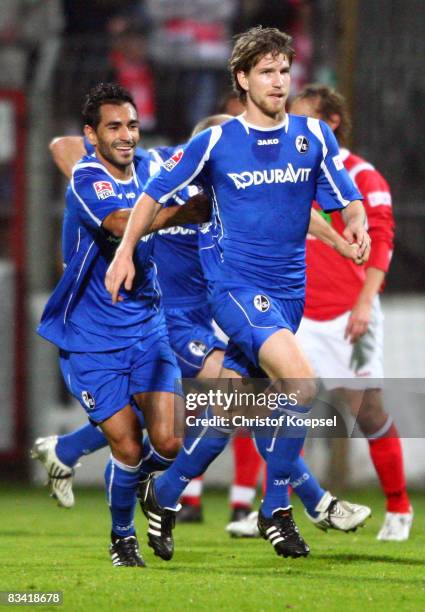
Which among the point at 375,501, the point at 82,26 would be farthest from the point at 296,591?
the point at 82,26

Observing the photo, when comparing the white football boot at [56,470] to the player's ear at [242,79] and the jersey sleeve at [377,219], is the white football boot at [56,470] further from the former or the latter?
the player's ear at [242,79]

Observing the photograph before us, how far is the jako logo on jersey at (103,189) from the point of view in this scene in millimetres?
5410

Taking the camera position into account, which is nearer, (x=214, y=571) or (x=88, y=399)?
(x=214, y=571)

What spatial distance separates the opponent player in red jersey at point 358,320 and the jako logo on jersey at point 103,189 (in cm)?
157

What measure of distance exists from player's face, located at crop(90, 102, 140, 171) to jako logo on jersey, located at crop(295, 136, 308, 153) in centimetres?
67

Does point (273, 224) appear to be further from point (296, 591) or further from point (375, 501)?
point (375, 501)

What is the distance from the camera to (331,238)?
5.42 meters

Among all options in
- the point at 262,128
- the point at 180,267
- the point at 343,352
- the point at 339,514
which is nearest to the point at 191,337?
the point at 180,267

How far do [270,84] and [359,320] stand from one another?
1576 mm

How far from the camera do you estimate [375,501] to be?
29.3 ft

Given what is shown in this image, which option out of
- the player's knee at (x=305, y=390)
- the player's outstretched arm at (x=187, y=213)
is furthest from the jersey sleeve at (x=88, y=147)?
the player's knee at (x=305, y=390)

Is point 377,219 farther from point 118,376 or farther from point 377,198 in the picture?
point 118,376

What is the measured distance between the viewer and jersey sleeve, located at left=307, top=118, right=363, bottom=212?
5.39 m

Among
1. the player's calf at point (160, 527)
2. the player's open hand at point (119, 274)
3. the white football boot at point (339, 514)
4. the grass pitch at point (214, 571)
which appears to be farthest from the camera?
the white football boot at point (339, 514)
